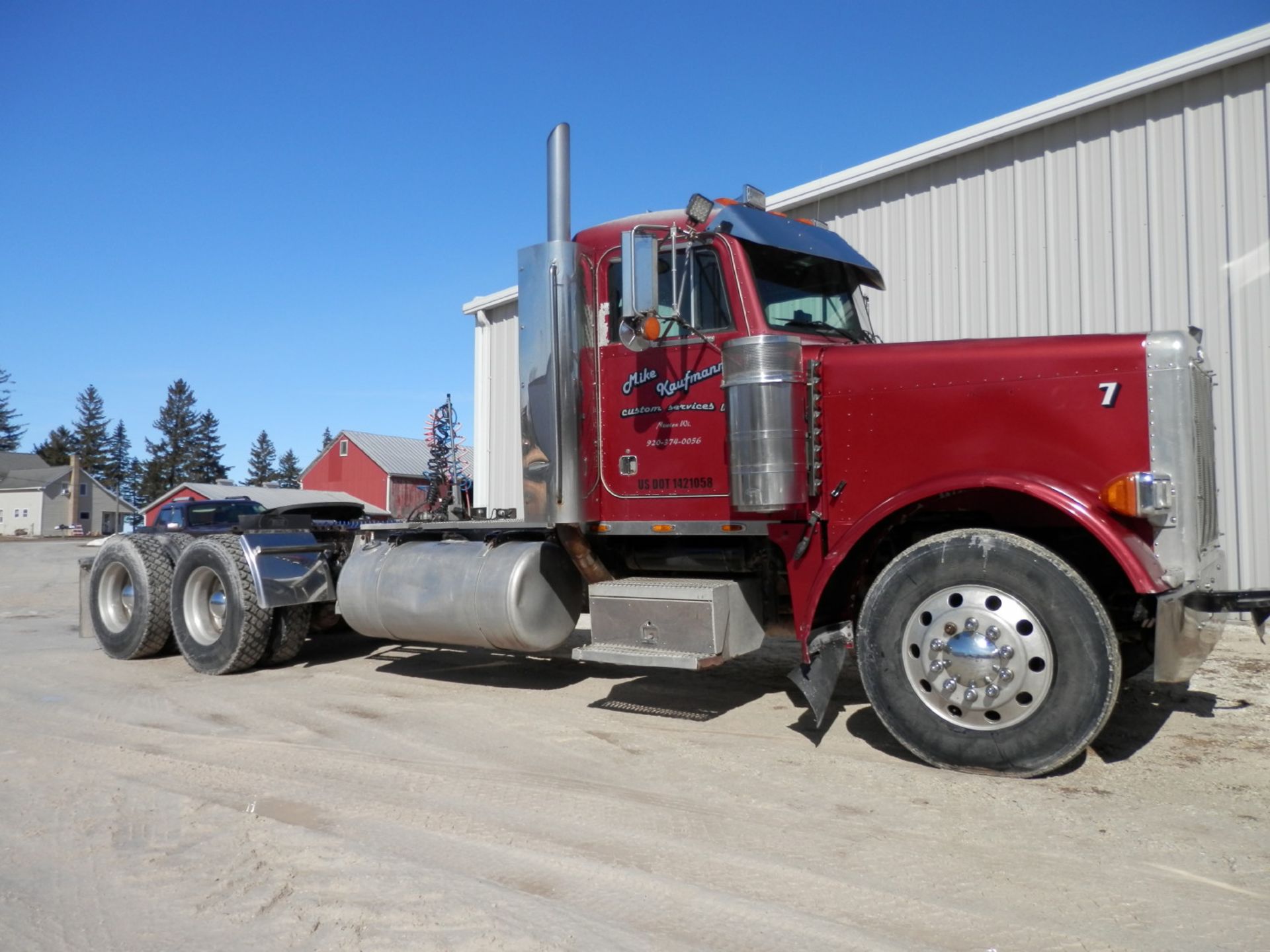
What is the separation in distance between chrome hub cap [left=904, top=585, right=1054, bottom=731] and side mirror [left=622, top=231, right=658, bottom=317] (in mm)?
2123

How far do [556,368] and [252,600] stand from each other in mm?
3348

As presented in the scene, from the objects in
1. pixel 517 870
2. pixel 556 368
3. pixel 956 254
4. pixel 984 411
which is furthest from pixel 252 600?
pixel 956 254

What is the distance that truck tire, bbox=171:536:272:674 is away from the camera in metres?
7.41

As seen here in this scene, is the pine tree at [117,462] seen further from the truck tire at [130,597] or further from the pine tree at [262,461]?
the truck tire at [130,597]

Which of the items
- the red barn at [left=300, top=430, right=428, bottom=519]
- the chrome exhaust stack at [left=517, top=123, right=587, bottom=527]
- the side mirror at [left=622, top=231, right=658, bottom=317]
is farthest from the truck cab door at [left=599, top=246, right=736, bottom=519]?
the red barn at [left=300, top=430, right=428, bottom=519]

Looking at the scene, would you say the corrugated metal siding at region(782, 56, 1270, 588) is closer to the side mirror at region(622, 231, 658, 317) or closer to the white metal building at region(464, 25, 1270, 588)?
the white metal building at region(464, 25, 1270, 588)

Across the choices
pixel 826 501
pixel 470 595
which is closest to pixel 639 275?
pixel 826 501

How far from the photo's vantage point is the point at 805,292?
19.0ft

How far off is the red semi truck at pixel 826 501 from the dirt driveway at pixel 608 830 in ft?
1.53

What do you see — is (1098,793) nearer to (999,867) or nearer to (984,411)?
(999,867)

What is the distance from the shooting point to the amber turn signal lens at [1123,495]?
160 inches

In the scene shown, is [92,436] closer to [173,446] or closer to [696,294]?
[173,446]

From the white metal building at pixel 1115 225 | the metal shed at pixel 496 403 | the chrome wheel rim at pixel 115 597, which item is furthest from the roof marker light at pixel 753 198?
the metal shed at pixel 496 403

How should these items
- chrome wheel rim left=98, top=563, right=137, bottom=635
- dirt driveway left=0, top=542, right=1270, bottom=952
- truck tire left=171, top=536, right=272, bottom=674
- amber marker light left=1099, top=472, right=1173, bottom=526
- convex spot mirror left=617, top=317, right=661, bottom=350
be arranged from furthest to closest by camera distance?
chrome wheel rim left=98, top=563, right=137, bottom=635
truck tire left=171, top=536, right=272, bottom=674
convex spot mirror left=617, top=317, right=661, bottom=350
amber marker light left=1099, top=472, right=1173, bottom=526
dirt driveway left=0, top=542, right=1270, bottom=952
